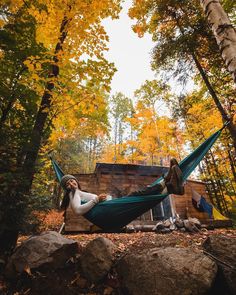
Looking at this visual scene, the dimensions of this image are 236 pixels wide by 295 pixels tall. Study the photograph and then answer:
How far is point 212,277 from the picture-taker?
6.29 feet

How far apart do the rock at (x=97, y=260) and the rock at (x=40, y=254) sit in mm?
258

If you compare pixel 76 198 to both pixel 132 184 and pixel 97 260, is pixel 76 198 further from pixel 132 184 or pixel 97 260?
pixel 132 184

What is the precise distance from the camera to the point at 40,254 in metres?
2.38

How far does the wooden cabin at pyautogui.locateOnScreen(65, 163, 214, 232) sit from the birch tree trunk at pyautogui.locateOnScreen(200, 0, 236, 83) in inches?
217

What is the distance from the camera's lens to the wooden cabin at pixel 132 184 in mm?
6853

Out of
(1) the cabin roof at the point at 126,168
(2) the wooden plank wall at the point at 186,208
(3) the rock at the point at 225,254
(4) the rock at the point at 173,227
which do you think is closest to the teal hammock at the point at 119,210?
(3) the rock at the point at 225,254

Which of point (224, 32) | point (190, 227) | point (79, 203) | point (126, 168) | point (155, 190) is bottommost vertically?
point (190, 227)

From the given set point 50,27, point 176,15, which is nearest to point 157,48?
point 176,15

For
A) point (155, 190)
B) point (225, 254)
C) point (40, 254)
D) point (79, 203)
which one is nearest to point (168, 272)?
point (225, 254)

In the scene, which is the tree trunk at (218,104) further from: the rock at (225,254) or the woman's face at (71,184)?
the woman's face at (71,184)

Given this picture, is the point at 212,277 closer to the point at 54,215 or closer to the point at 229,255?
the point at 229,255

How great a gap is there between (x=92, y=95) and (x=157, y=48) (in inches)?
152

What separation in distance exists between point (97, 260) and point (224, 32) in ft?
10.0

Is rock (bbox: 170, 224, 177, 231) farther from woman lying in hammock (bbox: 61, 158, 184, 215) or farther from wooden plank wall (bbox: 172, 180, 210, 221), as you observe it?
woman lying in hammock (bbox: 61, 158, 184, 215)
